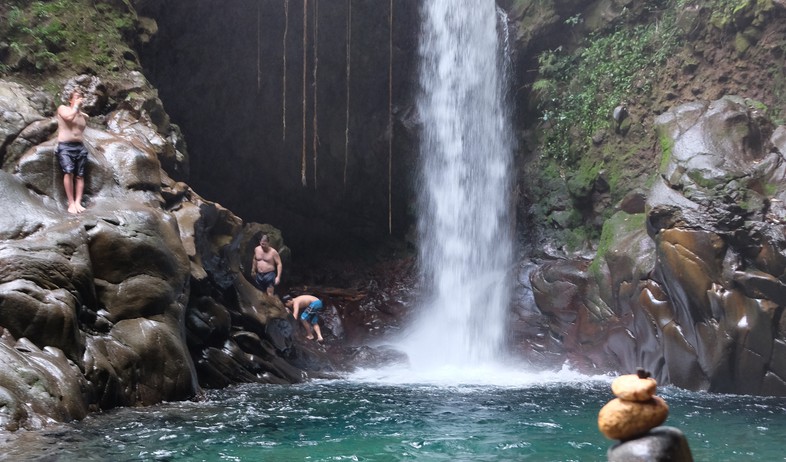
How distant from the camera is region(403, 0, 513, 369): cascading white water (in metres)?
15.9

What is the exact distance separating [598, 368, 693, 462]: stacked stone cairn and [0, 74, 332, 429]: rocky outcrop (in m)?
4.87

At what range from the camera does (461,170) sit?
16844 millimetres

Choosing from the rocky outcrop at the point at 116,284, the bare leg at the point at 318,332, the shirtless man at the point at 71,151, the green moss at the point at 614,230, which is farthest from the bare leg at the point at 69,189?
the green moss at the point at 614,230

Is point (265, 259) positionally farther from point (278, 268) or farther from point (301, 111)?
point (301, 111)

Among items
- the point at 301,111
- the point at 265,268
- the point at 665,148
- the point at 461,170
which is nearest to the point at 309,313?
the point at 265,268

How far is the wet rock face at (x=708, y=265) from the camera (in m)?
9.88

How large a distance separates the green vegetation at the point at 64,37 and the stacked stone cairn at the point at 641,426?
10.7m

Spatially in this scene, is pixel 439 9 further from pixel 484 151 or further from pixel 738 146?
pixel 738 146

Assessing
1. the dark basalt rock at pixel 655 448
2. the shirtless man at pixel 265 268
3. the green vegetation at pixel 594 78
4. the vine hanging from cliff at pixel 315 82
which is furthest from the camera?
the vine hanging from cliff at pixel 315 82

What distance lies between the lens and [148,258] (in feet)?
27.3

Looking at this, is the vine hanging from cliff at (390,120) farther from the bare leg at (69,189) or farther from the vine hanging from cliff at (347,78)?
the bare leg at (69,189)

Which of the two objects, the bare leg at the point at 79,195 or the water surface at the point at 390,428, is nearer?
the water surface at the point at 390,428

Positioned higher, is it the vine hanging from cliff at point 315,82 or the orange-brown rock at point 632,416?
the vine hanging from cliff at point 315,82

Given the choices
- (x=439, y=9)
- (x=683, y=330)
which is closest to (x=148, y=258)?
(x=683, y=330)
